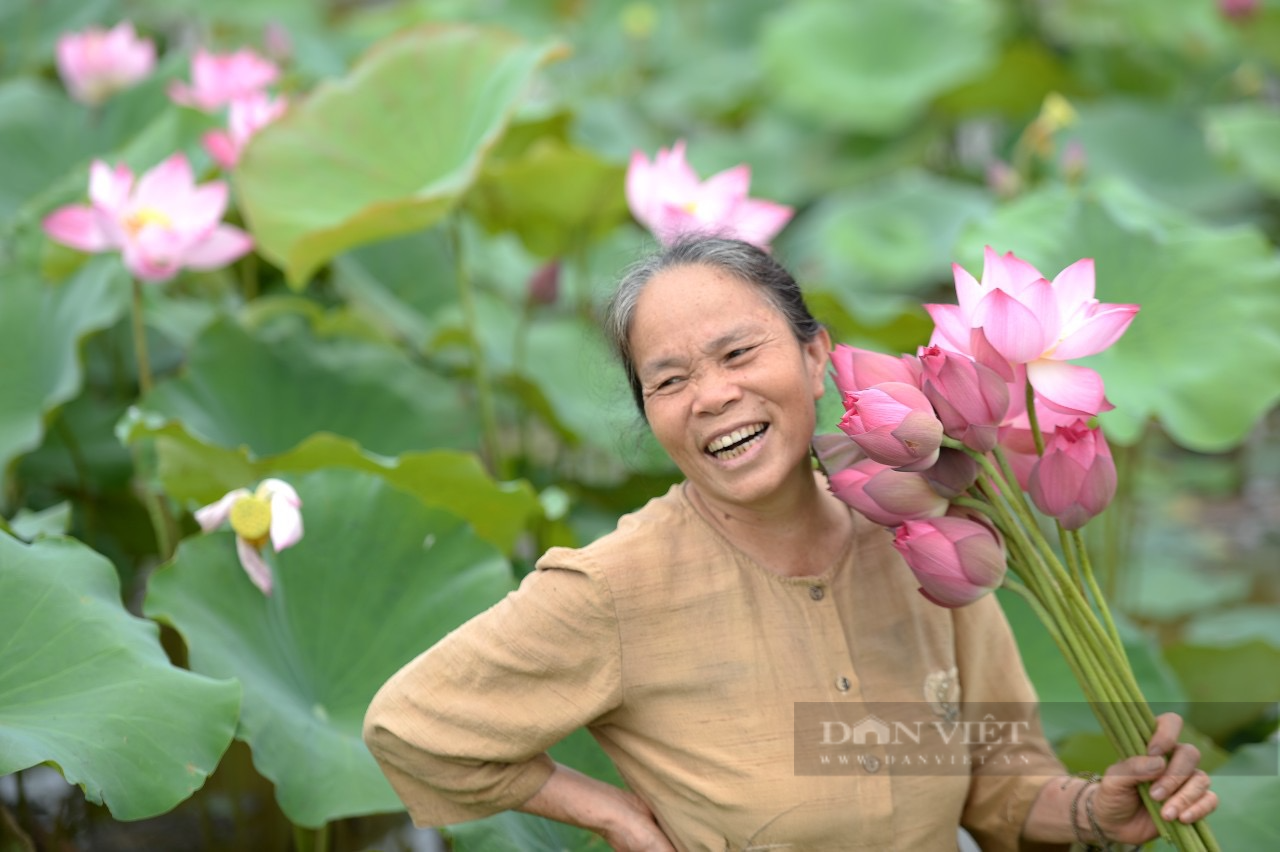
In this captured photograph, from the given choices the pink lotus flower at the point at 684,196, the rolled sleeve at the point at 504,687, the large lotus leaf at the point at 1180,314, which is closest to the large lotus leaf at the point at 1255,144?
the large lotus leaf at the point at 1180,314

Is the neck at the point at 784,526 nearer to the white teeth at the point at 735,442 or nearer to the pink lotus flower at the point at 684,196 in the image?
the white teeth at the point at 735,442

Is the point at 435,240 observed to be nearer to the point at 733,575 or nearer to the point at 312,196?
the point at 312,196

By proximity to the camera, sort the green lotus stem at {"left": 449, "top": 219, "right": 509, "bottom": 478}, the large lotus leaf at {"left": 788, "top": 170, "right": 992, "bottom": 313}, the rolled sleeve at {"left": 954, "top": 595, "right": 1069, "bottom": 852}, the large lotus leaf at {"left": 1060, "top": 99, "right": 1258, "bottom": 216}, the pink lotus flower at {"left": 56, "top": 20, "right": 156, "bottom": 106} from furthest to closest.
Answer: the large lotus leaf at {"left": 1060, "top": 99, "right": 1258, "bottom": 216}, the large lotus leaf at {"left": 788, "top": 170, "right": 992, "bottom": 313}, the pink lotus flower at {"left": 56, "top": 20, "right": 156, "bottom": 106}, the green lotus stem at {"left": 449, "top": 219, "right": 509, "bottom": 478}, the rolled sleeve at {"left": 954, "top": 595, "right": 1069, "bottom": 852}

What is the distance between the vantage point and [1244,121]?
9.11 feet

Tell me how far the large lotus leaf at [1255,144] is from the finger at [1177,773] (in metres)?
2.01

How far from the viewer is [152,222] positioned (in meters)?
1.62

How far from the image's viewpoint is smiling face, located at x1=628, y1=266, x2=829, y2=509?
1.00m

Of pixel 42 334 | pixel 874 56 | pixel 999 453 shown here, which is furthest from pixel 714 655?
pixel 874 56

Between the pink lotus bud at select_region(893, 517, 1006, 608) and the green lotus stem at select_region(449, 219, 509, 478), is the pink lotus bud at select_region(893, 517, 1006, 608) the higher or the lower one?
the higher one

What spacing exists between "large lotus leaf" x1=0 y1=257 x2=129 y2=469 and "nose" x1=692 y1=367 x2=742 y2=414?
3.20 ft

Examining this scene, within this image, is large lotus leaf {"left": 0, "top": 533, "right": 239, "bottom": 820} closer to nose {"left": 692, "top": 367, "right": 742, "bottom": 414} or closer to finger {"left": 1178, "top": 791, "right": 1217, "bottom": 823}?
nose {"left": 692, "top": 367, "right": 742, "bottom": 414}

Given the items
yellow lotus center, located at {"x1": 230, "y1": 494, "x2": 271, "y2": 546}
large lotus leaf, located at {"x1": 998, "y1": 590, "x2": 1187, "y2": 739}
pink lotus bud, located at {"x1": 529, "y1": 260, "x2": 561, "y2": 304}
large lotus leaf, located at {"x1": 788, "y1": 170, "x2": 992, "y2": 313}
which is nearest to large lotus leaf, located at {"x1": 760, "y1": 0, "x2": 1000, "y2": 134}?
large lotus leaf, located at {"x1": 788, "y1": 170, "x2": 992, "y2": 313}

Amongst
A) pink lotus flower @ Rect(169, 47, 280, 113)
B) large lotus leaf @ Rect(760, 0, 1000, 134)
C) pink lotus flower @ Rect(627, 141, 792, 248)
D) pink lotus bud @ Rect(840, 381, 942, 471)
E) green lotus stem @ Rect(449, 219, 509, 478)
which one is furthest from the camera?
→ large lotus leaf @ Rect(760, 0, 1000, 134)

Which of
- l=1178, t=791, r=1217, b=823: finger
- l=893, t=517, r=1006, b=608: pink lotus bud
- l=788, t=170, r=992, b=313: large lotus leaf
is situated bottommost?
l=788, t=170, r=992, b=313: large lotus leaf
